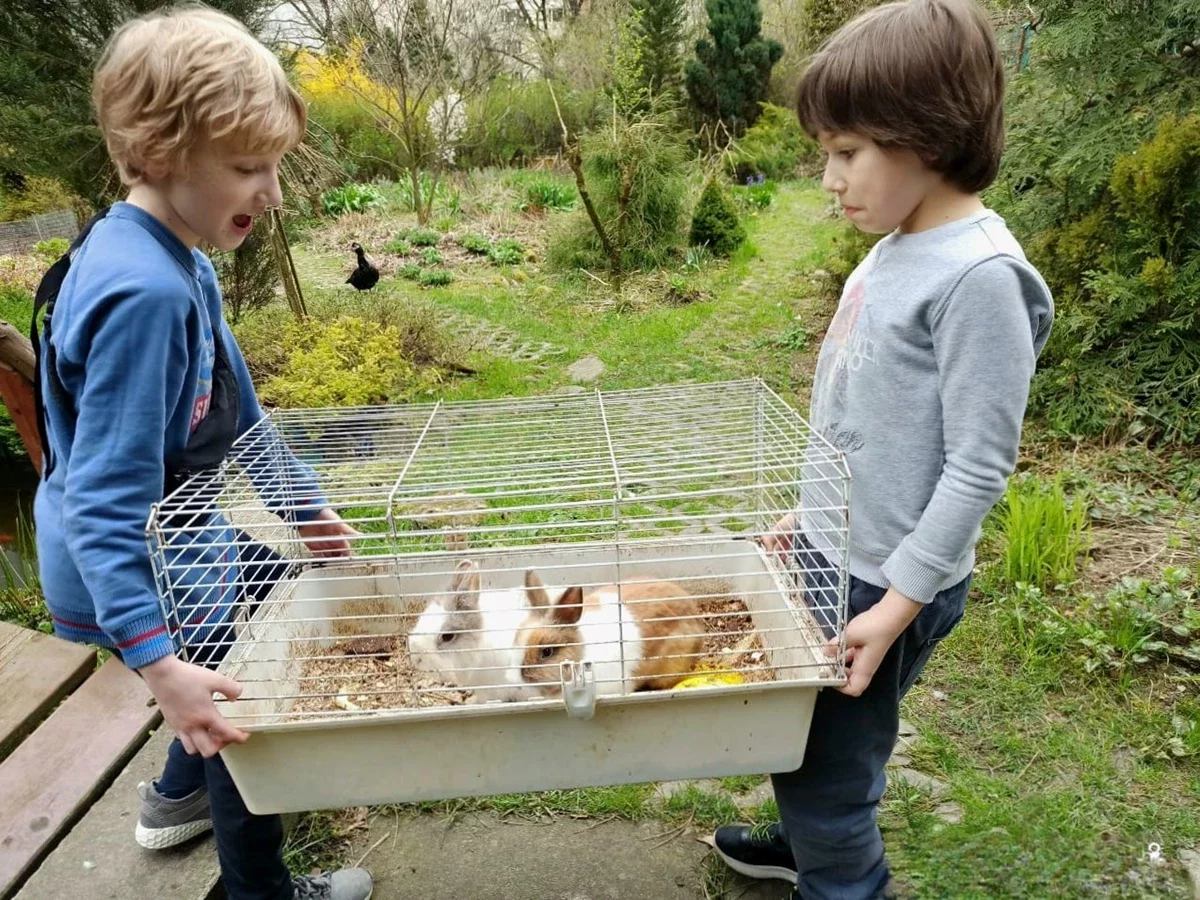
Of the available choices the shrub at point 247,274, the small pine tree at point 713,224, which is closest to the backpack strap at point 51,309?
the shrub at point 247,274

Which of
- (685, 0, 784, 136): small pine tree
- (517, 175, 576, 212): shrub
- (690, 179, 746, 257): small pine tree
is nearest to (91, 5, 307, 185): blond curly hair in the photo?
(690, 179, 746, 257): small pine tree

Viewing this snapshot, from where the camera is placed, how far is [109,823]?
190 centimetres

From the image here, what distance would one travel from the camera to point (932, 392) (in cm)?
128

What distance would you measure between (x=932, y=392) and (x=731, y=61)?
15.4 meters

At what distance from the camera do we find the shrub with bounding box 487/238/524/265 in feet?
29.3

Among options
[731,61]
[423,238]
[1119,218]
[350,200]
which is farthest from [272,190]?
[731,61]

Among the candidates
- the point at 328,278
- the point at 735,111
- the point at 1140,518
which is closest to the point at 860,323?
the point at 1140,518

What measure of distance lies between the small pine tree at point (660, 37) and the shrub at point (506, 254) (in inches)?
201

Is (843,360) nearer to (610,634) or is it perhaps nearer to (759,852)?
(610,634)

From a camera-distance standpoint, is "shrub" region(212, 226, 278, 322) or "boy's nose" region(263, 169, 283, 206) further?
"shrub" region(212, 226, 278, 322)

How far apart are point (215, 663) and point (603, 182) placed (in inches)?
288

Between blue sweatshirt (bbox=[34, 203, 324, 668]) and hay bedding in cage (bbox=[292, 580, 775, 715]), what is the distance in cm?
25

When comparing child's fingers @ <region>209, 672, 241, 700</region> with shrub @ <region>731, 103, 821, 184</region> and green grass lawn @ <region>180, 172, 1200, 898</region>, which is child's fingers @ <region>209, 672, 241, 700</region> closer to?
green grass lawn @ <region>180, 172, 1200, 898</region>

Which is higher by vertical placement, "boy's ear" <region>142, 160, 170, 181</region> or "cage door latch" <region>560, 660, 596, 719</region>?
"boy's ear" <region>142, 160, 170, 181</region>
